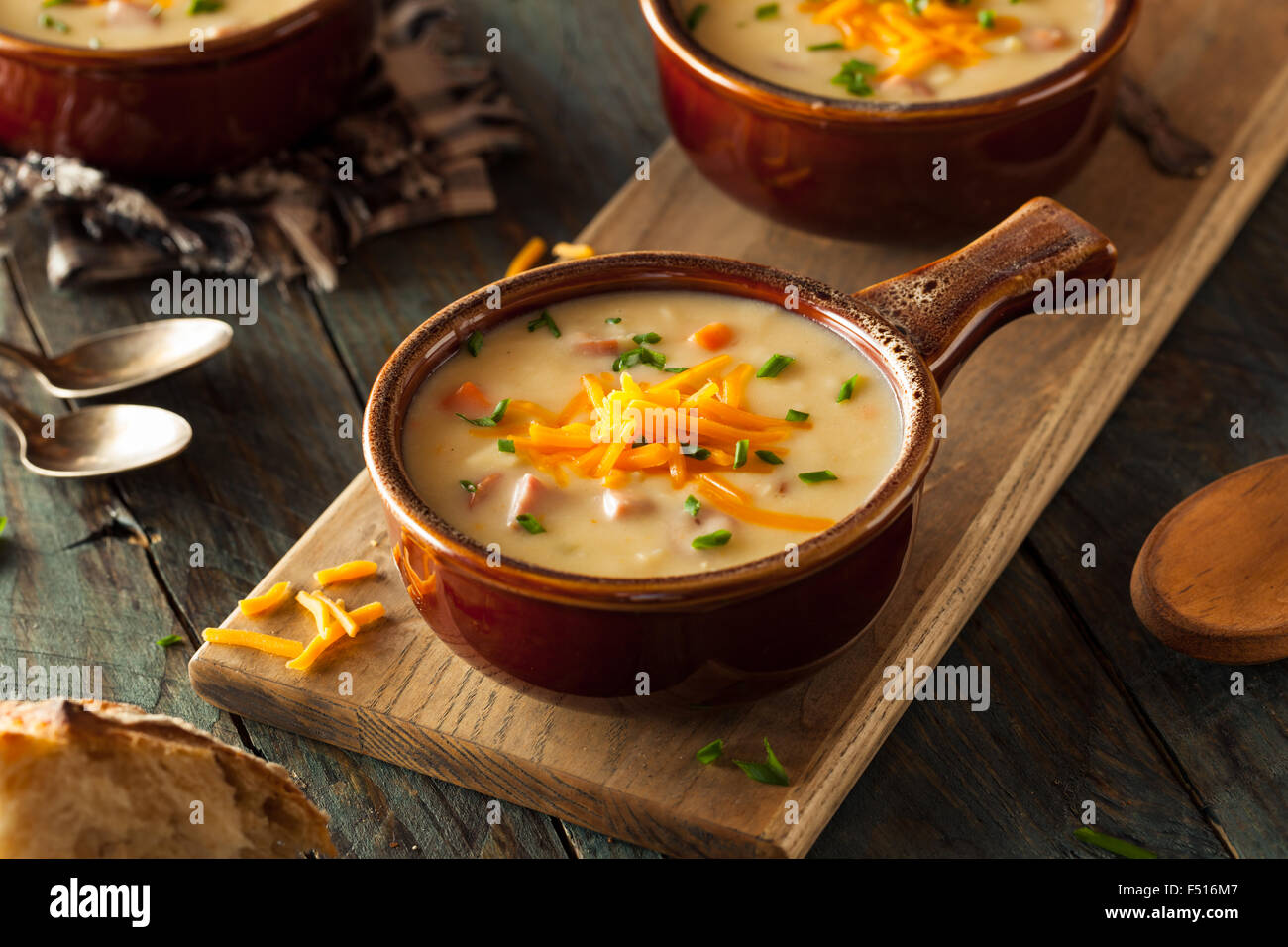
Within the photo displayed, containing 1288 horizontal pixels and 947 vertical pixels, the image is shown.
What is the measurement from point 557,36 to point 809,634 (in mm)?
1912

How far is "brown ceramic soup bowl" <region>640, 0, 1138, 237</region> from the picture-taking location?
7.45 ft

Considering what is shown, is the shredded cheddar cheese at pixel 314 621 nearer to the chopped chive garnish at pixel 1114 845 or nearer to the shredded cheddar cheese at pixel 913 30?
the chopped chive garnish at pixel 1114 845

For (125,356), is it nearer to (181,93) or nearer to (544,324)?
(181,93)

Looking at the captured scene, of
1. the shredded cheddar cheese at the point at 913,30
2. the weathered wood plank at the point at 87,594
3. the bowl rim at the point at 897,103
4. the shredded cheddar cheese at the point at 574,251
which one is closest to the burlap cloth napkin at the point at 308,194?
the shredded cheddar cheese at the point at 574,251

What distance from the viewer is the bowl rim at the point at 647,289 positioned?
1552mm

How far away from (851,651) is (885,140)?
2.72ft

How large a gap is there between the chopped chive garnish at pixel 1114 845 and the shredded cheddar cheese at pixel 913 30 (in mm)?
1263

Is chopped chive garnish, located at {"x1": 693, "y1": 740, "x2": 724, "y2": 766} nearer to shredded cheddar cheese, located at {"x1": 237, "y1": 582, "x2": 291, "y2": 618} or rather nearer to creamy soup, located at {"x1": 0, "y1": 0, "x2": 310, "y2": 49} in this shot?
shredded cheddar cheese, located at {"x1": 237, "y1": 582, "x2": 291, "y2": 618}

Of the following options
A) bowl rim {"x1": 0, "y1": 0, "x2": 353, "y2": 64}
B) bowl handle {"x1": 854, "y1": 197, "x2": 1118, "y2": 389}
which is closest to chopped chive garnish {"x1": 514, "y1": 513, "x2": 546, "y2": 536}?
bowl handle {"x1": 854, "y1": 197, "x2": 1118, "y2": 389}

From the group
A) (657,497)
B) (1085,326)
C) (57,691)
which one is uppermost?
(657,497)

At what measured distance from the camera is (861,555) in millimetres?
1644

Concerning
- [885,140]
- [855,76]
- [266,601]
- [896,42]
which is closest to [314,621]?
[266,601]
